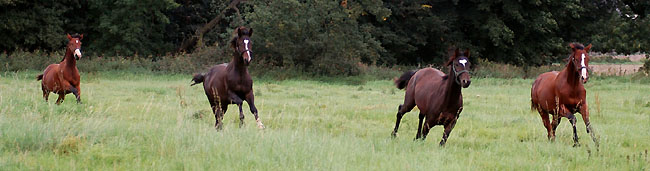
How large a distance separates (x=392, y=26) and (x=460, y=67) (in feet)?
112

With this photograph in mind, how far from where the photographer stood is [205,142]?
643cm

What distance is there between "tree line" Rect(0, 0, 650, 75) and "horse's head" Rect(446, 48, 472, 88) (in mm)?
22247

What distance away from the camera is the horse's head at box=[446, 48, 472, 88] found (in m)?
7.48

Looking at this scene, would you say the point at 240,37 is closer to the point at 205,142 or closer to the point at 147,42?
the point at 205,142

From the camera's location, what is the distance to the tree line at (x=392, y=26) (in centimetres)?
3475

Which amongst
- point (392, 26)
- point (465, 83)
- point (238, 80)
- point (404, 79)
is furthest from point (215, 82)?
point (392, 26)

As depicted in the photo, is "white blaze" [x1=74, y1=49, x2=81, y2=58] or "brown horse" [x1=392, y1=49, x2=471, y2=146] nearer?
"brown horse" [x1=392, y1=49, x2=471, y2=146]

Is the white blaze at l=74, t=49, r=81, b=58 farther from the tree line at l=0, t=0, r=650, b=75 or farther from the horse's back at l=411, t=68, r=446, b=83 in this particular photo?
the tree line at l=0, t=0, r=650, b=75

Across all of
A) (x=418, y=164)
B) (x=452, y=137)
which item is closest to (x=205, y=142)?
(x=418, y=164)

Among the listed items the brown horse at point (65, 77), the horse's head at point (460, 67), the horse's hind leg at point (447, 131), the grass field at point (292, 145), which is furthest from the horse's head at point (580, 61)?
the brown horse at point (65, 77)

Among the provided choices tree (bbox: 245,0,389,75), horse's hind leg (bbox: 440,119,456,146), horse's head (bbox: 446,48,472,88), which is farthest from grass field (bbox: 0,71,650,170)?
tree (bbox: 245,0,389,75)

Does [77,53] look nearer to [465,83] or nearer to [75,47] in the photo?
[75,47]

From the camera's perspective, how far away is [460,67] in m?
7.72

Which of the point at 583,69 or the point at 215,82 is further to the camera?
the point at 215,82
